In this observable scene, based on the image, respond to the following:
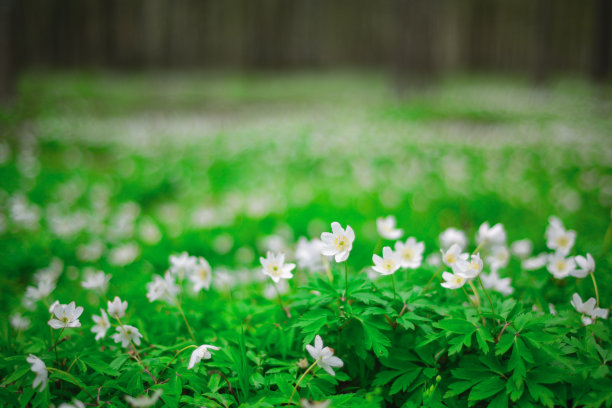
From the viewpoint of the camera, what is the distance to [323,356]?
4.05ft

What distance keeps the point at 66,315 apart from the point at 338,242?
92 cm

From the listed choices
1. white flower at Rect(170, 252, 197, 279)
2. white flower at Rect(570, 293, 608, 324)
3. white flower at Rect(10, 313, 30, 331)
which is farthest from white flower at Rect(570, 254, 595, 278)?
white flower at Rect(10, 313, 30, 331)

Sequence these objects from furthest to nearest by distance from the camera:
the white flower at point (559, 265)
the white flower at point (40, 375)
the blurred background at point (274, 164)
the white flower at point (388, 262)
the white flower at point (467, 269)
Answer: the blurred background at point (274, 164) → the white flower at point (559, 265) → the white flower at point (388, 262) → the white flower at point (467, 269) → the white flower at point (40, 375)

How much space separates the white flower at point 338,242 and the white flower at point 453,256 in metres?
0.31

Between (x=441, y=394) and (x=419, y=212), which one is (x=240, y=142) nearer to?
(x=419, y=212)

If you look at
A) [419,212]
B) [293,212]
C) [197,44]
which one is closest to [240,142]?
[293,212]

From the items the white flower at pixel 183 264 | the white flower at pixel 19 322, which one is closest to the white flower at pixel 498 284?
the white flower at pixel 183 264

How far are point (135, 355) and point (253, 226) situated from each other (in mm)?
2170

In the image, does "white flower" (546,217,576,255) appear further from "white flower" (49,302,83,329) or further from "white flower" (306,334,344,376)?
"white flower" (49,302,83,329)

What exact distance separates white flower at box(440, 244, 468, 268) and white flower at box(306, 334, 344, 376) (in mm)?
472

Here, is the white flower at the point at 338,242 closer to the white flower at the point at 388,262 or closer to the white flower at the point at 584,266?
the white flower at the point at 388,262

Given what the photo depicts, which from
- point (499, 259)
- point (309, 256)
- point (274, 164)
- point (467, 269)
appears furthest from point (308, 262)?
point (274, 164)

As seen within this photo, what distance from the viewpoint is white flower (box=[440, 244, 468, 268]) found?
1364 mm

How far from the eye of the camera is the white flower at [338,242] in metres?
1.32
